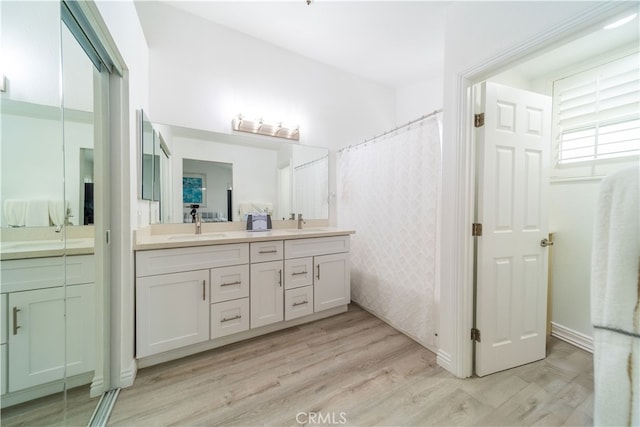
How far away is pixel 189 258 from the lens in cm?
165

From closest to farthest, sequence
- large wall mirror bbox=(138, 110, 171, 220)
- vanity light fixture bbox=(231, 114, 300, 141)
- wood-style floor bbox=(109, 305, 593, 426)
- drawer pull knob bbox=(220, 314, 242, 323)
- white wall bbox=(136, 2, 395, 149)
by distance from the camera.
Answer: wood-style floor bbox=(109, 305, 593, 426)
large wall mirror bbox=(138, 110, 171, 220)
drawer pull knob bbox=(220, 314, 242, 323)
white wall bbox=(136, 2, 395, 149)
vanity light fixture bbox=(231, 114, 300, 141)

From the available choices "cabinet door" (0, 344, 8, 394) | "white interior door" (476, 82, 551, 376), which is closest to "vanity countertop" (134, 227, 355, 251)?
"cabinet door" (0, 344, 8, 394)

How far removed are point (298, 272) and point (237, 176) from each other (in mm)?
1132

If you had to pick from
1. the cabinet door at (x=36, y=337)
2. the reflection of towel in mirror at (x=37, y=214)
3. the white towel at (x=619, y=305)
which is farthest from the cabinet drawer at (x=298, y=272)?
the white towel at (x=619, y=305)

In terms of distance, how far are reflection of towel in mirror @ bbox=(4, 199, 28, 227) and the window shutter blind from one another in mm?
3269

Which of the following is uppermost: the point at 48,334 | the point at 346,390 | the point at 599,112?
the point at 599,112

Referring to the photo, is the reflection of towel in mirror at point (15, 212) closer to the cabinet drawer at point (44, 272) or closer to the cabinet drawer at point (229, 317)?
the cabinet drawer at point (44, 272)

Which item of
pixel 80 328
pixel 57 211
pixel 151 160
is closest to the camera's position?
pixel 57 211

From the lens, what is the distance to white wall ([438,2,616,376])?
135cm

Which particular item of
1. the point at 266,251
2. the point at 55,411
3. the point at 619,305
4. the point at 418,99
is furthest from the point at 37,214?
the point at 418,99

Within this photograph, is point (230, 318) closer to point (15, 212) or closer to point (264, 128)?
point (15, 212)

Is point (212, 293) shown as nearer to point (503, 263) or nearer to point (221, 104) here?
point (221, 104)

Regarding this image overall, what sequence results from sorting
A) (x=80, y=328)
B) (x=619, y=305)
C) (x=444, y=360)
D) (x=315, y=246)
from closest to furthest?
1. (x=619, y=305)
2. (x=80, y=328)
3. (x=444, y=360)
4. (x=315, y=246)

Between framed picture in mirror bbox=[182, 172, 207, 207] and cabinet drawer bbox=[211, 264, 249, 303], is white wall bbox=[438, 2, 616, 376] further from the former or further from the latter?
framed picture in mirror bbox=[182, 172, 207, 207]
